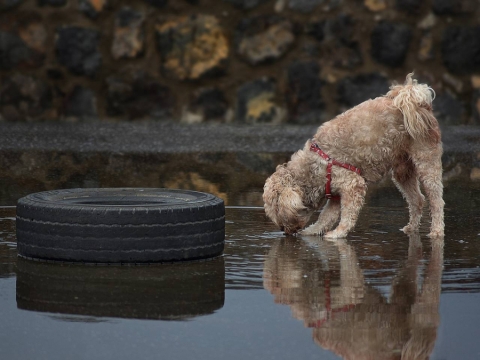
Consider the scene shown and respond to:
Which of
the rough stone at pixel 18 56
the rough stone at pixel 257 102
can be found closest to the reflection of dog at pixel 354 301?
the rough stone at pixel 257 102

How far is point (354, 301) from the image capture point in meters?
4.57

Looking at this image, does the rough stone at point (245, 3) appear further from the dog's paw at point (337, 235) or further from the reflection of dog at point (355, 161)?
the dog's paw at point (337, 235)

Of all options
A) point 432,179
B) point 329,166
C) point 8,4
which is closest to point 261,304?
point 329,166

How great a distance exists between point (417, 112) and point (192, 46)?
5747 mm

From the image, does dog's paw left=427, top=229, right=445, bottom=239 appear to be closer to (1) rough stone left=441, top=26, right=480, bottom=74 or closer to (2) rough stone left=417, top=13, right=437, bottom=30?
(1) rough stone left=441, top=26, right=480, bottom=74

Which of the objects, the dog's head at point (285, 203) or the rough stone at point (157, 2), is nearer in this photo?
the dog's head at point (285, 203)

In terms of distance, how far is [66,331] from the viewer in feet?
13.3

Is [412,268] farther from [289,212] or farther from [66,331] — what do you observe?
[66,331]

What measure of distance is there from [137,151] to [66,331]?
21.2ft

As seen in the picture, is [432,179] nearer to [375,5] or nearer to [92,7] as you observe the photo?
[375,5]

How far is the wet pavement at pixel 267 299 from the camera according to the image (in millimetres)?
3887

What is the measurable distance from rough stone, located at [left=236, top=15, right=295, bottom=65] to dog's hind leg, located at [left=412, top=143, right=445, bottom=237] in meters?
5.42

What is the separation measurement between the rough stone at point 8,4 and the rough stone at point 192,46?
1.67m

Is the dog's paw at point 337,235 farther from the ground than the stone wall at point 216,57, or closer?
closer
